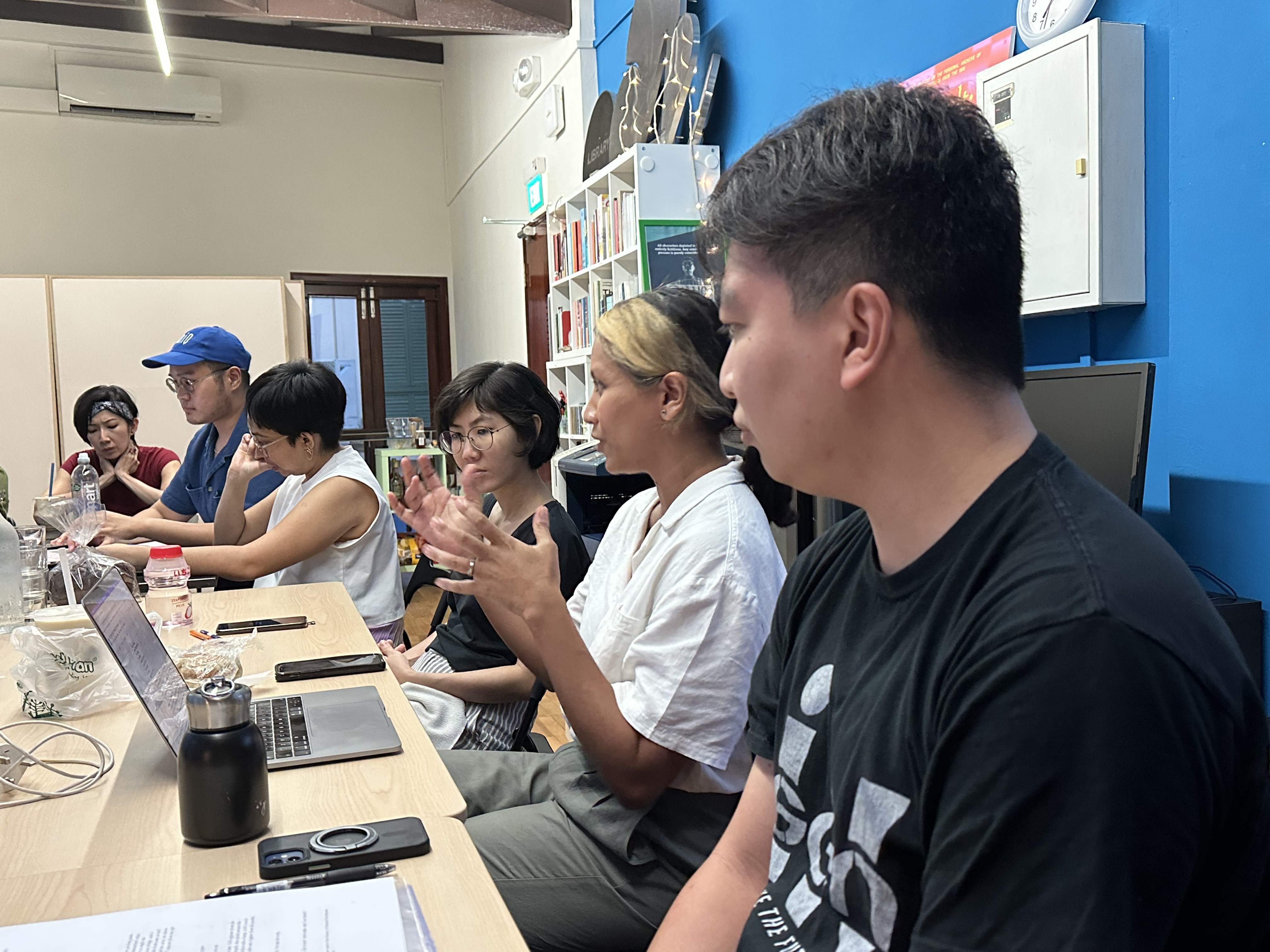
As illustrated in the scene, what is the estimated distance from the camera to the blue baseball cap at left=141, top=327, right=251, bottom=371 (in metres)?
3.40

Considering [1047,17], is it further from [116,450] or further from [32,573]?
[116,450]

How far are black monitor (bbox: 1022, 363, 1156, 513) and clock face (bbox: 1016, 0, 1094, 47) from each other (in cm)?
72

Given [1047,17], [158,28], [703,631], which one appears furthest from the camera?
[158,28]

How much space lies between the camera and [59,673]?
1.48 metres

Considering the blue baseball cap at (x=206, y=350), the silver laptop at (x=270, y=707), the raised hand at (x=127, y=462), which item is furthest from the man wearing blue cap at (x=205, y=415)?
the silver laptop at (x=270, y=707)

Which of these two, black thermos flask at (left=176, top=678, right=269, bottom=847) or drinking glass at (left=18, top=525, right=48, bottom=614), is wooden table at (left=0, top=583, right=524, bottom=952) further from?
drinking glass at (left=18, top=525, right=48, bottom=614)

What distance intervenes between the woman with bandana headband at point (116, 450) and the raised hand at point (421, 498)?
295cm

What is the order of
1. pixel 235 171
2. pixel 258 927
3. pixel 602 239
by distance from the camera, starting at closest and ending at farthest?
pixel 258 927
pixel 602 239
pixel 235 171

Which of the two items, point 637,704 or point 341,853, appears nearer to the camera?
point 341,853

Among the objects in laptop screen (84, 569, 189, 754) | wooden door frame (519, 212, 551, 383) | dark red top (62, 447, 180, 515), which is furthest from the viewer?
wooden door frame (519, 212, 551, 383)

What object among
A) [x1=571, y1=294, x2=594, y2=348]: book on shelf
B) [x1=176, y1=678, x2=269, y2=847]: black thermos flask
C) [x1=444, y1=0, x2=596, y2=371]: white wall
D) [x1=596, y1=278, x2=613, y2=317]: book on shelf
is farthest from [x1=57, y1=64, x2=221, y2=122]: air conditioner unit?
[x1=176, y1=678, x2=269, y2=847]: black thermos flask

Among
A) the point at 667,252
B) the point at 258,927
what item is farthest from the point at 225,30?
the point at 258,927

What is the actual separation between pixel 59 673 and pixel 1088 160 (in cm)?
201

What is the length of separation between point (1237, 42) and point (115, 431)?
4.19 metres
